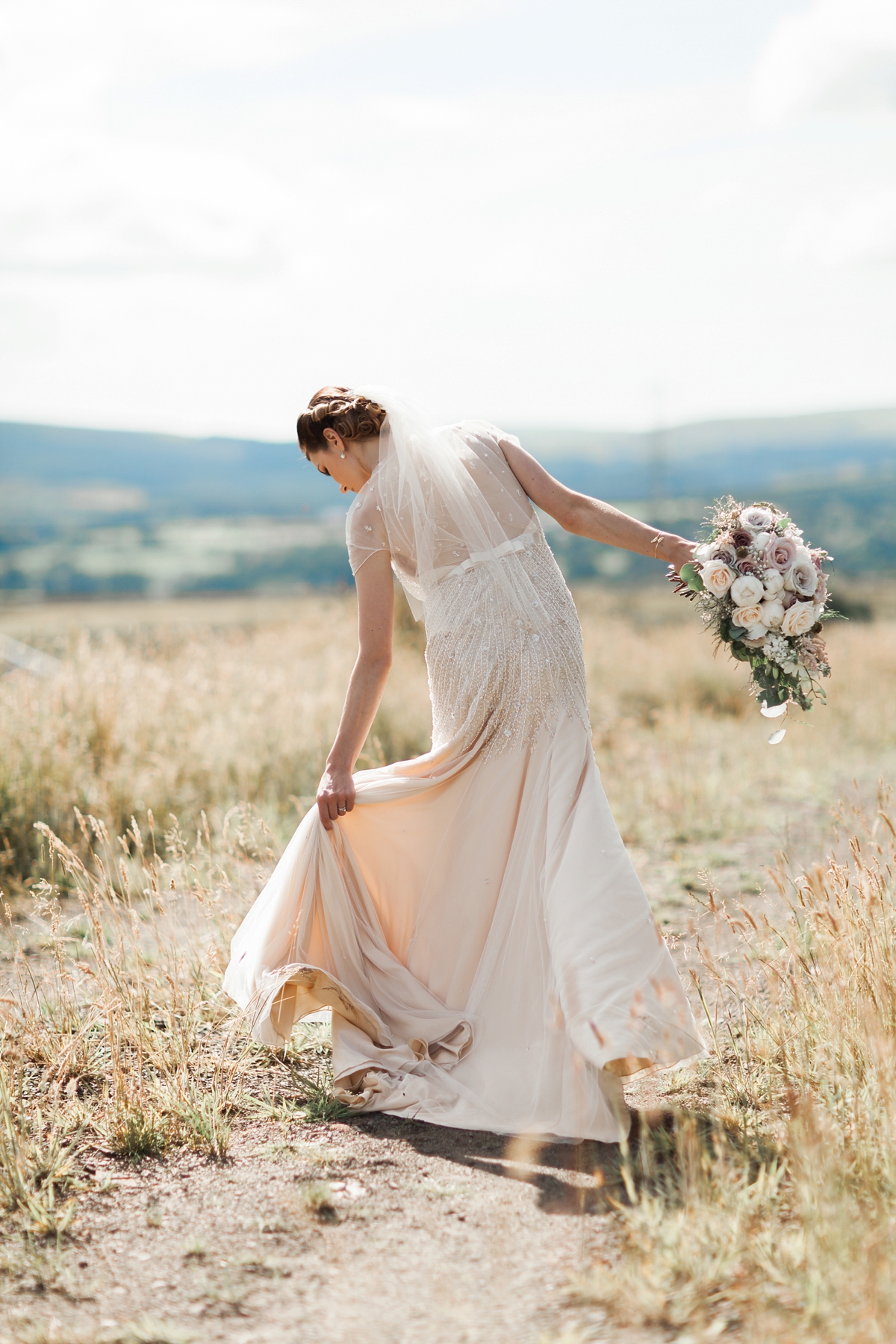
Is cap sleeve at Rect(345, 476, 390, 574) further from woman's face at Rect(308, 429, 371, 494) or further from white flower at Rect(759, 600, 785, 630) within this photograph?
white flower at Rect(759, 600, 785, 630)

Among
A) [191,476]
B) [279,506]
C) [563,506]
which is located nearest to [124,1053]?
[563,506]

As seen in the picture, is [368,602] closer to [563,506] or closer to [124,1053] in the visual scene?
[563,506]

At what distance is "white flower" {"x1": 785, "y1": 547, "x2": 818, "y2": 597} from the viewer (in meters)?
3.72

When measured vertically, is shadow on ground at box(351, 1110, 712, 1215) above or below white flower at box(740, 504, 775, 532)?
below

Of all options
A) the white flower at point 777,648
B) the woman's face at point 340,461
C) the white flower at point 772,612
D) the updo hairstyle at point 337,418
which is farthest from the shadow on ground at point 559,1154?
the updo hairstyle at point 337,418

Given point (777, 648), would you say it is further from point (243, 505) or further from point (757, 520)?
point (243, 505)

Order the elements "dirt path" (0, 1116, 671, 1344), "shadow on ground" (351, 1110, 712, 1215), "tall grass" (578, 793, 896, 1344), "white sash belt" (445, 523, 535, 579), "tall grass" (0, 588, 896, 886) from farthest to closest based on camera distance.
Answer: "tall grass" (0, 588, 896, 886), "white sash belt" (445, 523, 535, 579), "shadow on ground" (351, 1110, 712, 1215), "dirt path" (0, 1116, 671, 1344), "tall grass" (578, 793, 896, 1344)

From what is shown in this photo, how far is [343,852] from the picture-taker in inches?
156

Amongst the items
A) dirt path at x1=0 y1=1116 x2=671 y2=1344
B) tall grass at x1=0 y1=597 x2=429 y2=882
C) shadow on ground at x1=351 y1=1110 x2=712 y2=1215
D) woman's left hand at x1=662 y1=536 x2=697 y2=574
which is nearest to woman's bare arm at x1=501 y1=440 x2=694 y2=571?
woman's left hand at x1=662 y1=536 x2=697 y2=574

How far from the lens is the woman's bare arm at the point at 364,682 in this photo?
12.6ft

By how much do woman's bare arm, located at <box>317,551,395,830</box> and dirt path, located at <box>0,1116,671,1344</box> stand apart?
1082 millimetres

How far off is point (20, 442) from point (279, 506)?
53752mm

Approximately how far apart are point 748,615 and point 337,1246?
2.26m
